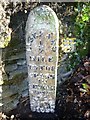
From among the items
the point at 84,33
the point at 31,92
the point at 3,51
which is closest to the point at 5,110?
the point at 31,92

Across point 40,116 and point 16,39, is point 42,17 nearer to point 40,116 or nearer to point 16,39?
point 16,39

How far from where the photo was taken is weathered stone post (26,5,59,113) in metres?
3.68

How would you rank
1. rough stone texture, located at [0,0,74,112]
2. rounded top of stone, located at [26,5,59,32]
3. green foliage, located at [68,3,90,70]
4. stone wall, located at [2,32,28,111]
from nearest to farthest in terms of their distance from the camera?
rounded top of stone, located at [26,5,59,32]
rough stone texture, located at [0,0,74,112]
stone wall, located at [2,32,28,111]
green foliage, located at [68,3,90,70]

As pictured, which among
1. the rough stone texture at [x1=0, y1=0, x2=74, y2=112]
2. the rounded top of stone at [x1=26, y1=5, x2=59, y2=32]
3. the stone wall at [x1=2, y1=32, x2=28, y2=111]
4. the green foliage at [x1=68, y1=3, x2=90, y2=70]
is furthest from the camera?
the green foliage at [x1=68, y1=3, x2=90, y2=70]

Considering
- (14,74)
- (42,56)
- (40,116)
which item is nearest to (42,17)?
Result: (42,56)

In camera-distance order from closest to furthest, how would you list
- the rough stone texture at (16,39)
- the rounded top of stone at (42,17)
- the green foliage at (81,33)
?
the rounded top of stone at (42,17)
the rough stone texture at (16,39)
the green foliage at (81,33)

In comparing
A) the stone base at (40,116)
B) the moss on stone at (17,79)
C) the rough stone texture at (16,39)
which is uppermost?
the rough stone texture at (16,39)

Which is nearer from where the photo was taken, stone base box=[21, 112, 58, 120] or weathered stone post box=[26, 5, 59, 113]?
weathered stone post box=[26, 5, 59, 113]

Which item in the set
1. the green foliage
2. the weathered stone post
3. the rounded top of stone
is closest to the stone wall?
the weathered stone post

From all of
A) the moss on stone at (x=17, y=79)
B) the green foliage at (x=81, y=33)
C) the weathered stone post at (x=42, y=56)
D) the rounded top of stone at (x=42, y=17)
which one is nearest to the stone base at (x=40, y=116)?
the weathered stone post at (x=42, y=56)

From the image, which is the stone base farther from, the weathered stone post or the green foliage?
the green foliage

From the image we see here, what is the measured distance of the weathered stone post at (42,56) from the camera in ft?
12.1

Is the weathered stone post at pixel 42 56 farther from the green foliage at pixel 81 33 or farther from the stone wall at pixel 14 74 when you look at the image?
the green foliage at pixel 81 33

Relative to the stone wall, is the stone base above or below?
below
